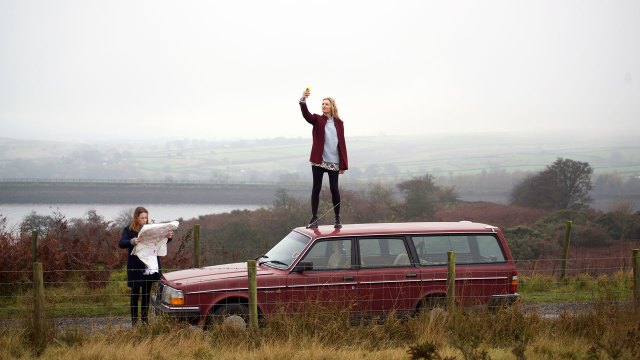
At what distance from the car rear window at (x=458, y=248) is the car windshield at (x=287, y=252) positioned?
1580 millimetres

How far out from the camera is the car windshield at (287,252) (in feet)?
36.7

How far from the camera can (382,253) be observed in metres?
11.2

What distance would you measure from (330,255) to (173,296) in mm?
2175

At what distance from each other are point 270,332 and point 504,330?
3028 mm

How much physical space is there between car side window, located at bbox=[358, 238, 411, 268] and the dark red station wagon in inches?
0.5

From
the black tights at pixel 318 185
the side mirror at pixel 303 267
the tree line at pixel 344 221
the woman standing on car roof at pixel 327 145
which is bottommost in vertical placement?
the tree line at pixel 344 221

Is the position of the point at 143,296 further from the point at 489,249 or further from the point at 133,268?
the point at 489,249

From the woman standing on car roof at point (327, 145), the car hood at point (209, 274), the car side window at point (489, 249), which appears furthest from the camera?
the woman standing on car roof at point (327, 145)

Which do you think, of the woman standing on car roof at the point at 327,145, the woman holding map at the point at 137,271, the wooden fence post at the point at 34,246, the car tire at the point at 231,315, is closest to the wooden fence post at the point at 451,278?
the car tire at the point at 231,315

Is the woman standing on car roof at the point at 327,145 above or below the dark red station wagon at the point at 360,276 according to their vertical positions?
above

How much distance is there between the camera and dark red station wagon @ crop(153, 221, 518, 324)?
10617 millimetres

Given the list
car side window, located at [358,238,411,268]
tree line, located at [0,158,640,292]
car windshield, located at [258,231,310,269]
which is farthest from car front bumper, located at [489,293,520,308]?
tree line, located at [0,158,640,292]

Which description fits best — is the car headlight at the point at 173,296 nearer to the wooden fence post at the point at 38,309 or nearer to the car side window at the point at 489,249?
the wooden fence post at the point at 38,309

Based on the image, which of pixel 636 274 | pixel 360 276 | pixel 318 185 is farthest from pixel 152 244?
pixel 636 274
